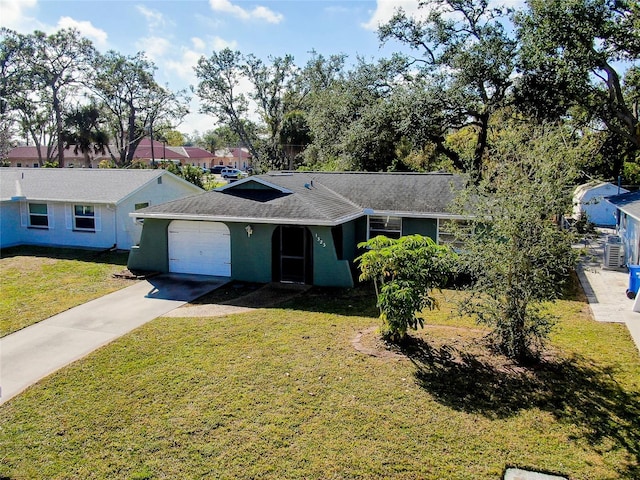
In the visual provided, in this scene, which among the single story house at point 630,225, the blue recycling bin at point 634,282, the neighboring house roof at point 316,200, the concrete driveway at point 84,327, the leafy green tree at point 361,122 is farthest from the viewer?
the leafy green tree at point 361,122

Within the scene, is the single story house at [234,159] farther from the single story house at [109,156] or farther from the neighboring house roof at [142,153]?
the neighboring house roof at [142,153]

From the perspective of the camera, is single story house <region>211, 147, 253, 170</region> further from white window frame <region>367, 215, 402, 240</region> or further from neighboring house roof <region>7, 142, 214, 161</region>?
white window frame <region>367, 215, 402, 240</region>

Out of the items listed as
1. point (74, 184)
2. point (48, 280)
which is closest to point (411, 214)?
point (48, 280)

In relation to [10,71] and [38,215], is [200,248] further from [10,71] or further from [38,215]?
[10,71]

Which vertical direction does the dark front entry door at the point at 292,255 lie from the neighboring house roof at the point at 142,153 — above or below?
below

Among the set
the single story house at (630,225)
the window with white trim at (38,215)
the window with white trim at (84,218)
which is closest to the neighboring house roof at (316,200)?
the window with white trim at (84,218)

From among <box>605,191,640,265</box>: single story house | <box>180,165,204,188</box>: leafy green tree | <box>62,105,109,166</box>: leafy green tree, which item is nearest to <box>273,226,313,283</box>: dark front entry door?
<box>605,191,640,265</box>: single story house

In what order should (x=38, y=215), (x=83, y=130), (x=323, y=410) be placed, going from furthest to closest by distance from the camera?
1. (x=83, y=130)
2. (x=38, y=215)
3. (x=323, y=410)
